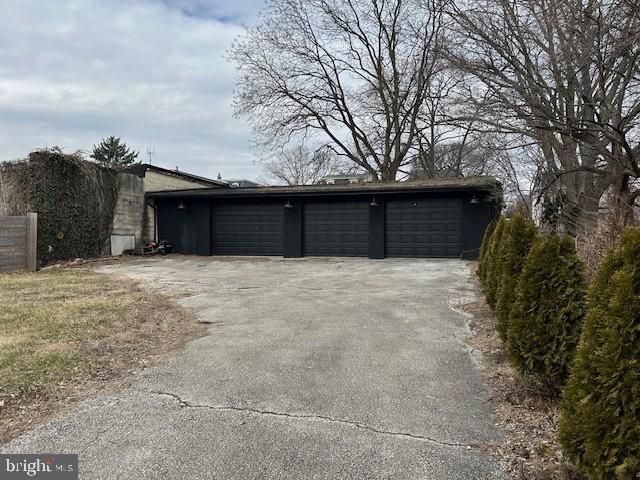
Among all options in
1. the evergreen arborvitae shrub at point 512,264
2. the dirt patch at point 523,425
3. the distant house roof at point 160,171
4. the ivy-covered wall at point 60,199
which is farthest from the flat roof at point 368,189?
the dirt patch at point 523,425

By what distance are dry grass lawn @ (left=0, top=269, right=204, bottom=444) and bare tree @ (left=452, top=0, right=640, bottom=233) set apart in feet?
18.3

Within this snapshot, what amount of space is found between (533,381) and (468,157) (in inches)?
930

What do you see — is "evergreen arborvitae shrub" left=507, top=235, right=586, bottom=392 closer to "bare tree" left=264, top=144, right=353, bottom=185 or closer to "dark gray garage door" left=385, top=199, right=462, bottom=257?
"dark gray garage door" left=385, top=199, right=462, bottom=257

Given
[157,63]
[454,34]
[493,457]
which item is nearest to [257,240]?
[157,63]

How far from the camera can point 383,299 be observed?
6.87m

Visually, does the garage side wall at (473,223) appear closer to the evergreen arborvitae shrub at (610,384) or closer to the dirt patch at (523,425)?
the dirt patch at (523,425)

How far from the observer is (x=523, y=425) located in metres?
2.65

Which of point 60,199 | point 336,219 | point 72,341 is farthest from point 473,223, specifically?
point 60,199

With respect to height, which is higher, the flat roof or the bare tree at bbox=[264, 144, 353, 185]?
the bare tree at bbox=[264, 144, 353, 185]

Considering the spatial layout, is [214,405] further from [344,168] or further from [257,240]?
[344,168]

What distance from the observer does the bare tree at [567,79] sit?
5250 mm

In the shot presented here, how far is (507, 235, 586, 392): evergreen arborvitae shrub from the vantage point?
2.78 meters

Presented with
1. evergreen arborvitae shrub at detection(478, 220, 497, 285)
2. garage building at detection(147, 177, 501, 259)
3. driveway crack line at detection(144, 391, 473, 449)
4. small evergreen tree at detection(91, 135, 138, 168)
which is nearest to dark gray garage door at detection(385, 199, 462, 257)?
garage building at detection(147, 177, 501, 259)

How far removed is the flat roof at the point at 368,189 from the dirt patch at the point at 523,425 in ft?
30.8
